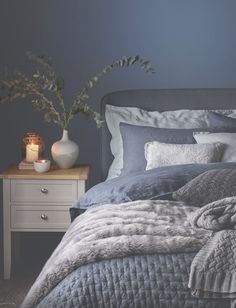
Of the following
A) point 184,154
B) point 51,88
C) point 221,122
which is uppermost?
point 51,88

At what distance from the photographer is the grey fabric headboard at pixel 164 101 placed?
13.4ft

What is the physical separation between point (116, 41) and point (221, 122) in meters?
0.99

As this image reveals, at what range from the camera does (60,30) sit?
427 cm

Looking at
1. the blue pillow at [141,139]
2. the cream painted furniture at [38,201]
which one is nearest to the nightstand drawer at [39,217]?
the cream painted furniture at [38,201]

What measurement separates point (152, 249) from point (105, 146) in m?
2.02

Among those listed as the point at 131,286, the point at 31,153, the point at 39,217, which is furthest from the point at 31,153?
the point at 131,286

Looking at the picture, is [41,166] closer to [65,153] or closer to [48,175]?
[48,175]

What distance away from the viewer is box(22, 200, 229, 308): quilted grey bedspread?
6.48 feet

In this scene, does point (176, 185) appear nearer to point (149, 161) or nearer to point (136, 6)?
point (149, 161)

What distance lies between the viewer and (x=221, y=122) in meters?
3.79

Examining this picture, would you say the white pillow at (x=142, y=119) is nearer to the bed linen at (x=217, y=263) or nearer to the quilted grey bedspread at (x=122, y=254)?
the quilted grey bedspread at (x=122, y=254)

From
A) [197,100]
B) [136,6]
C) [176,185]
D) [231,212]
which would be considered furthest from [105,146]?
[231,212]

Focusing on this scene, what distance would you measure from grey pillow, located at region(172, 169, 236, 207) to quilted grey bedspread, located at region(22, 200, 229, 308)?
9.9 inches

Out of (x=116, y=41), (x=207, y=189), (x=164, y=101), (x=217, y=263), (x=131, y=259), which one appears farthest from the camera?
(x=116, y=41)
